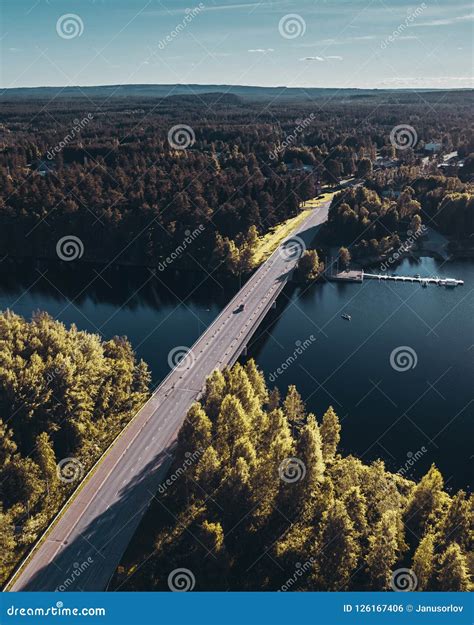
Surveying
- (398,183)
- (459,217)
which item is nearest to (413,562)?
(459,217)

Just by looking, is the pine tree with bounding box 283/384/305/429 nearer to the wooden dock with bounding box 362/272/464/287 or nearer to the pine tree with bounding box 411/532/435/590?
the pine tree with bounding box 411/532/435/590

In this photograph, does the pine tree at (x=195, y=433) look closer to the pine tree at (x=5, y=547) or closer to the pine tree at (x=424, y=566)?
the pine tree at (x=5, y=547)

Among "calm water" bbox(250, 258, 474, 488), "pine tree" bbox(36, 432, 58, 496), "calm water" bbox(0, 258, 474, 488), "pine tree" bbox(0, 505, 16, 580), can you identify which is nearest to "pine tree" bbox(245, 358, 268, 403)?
"calm water" bbox(250, 258, 474, 488)

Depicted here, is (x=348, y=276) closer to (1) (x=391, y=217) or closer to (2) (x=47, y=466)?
(1) (x=391, y=217)

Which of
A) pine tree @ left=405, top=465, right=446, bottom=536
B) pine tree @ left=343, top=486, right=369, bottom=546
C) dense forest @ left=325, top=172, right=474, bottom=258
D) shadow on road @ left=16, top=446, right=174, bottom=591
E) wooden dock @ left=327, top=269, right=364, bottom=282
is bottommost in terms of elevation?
shadow on road @ left=16, top=446, right=174, bottom=591

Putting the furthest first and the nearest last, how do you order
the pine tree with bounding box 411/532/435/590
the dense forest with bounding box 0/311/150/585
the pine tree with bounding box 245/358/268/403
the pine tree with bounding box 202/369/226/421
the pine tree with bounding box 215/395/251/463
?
the pine tree with bounding box 245/358/268/403, the pine tree with bounding box 202/369/226/421, the pine tree with bounding box 215/395/251/463, the dense forest with bounding box 0/311/150/585, the pine tree with bounding box 411/532/435/590

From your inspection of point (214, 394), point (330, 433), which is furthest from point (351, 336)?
point (214, 394)

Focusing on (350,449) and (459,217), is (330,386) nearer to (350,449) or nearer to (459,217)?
(350,449)
